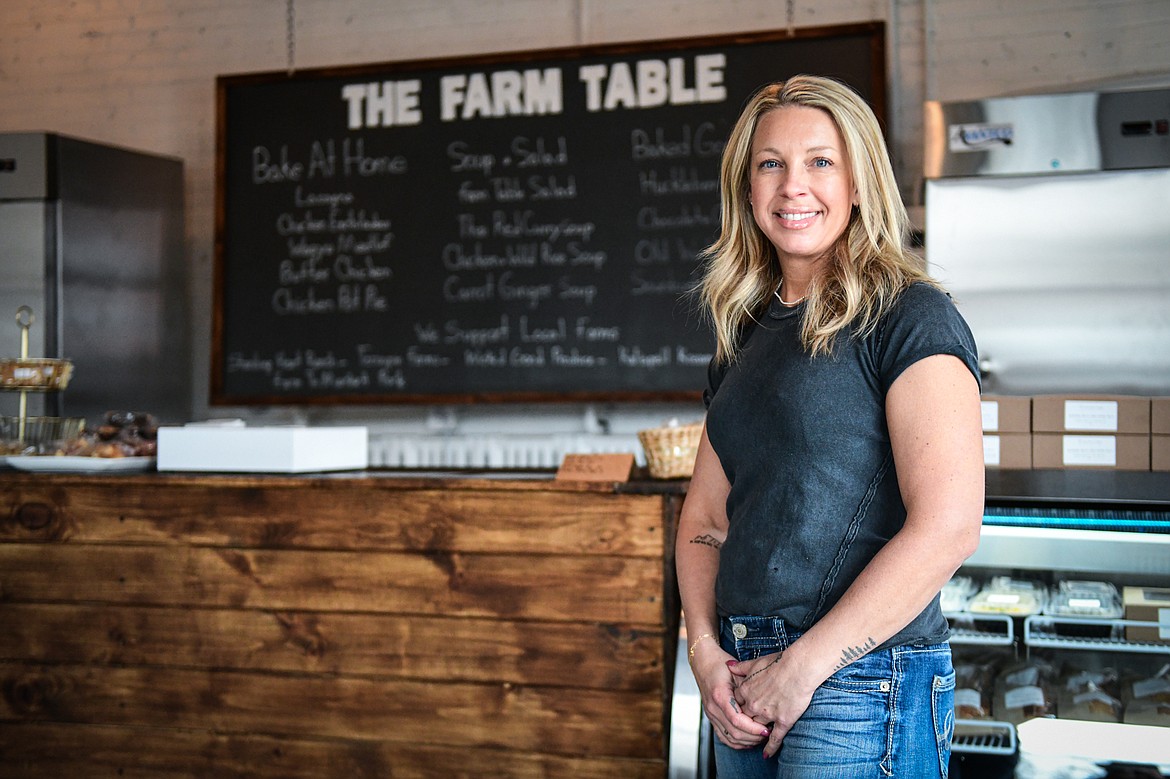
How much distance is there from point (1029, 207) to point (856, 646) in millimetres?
2102

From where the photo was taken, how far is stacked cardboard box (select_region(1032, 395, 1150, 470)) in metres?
2.14

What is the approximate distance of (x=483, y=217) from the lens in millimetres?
3869

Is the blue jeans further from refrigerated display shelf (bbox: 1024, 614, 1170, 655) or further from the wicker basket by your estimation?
the wicker basket

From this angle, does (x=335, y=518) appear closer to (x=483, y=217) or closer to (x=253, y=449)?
(x=253, y=449)

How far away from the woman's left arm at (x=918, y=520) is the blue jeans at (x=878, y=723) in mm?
32

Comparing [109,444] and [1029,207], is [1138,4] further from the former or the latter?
[109,444]

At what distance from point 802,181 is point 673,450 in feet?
4.01

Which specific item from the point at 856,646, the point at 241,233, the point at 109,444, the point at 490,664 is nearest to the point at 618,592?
the point at 490,664

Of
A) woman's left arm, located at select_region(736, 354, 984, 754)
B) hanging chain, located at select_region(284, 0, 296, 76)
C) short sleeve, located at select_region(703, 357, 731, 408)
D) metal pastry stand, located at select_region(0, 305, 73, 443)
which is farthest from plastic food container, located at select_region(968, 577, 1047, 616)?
hanging chain, located at select_region(284, 0, 296, 76)

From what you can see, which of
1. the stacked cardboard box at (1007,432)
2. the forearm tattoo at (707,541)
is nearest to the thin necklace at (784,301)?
the forearm tattoo at (707,541)

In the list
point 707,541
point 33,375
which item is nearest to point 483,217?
point 33,375

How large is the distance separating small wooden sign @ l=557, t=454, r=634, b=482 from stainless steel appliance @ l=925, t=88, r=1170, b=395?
1095 mm

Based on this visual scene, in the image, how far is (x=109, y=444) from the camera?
288 cm

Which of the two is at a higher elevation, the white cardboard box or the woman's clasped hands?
the white cardboard box
